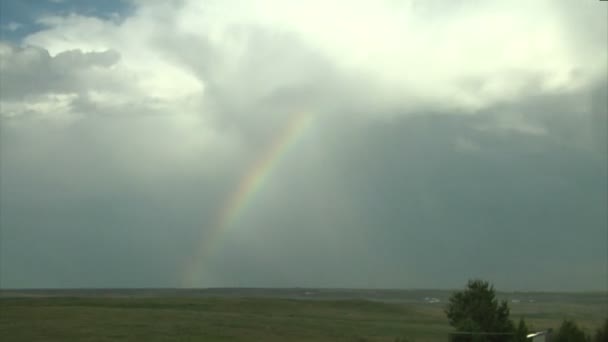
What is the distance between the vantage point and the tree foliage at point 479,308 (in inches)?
2057

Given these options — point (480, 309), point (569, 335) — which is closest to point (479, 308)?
point (480, 309)

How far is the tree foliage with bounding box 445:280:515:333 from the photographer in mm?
52250

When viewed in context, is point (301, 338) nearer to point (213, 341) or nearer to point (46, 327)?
point (213, 341)

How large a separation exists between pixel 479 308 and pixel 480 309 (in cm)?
12

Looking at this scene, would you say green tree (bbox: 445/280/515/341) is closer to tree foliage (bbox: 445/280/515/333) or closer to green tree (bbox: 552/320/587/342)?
tree foliage (bbox: 445/280/515/333)

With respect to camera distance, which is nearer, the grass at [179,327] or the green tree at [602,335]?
the green tree at [602,335]

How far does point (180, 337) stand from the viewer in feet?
255

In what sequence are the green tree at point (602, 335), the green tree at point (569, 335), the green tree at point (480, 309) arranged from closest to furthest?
the green tree at point (569, 335) < the green tree at point (602, 335) < the green tree at point (480, 309)

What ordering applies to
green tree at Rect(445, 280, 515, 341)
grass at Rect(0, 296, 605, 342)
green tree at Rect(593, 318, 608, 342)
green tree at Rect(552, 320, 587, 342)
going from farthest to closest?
grass at Rect(0, 296, 605, 342)
green tree at Rect(445, 280, 515, 341)
green tree at Rect(593, 318, 608, 342)
green tree at Rect(552, 320, 587, 342)

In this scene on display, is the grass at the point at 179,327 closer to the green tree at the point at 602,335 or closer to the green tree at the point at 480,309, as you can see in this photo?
the green tree at the point at 480,309

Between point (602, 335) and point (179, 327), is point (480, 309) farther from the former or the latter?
point (179, 327)

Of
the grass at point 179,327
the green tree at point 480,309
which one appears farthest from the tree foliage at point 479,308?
the grass at point 179,327

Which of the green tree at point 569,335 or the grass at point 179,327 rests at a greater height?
the green tree at point 569,335

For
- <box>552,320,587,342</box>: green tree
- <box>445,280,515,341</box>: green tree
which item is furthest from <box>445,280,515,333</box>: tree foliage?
<box>552,320,587,342</box>: green tree
